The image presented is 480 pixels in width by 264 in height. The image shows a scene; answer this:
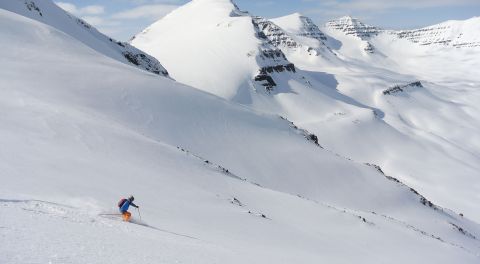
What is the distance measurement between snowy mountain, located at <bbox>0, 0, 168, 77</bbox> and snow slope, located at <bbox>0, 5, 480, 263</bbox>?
18720 millimetres

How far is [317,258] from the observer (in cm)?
2109

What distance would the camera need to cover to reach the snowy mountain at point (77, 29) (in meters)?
73.8

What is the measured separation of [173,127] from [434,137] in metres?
113

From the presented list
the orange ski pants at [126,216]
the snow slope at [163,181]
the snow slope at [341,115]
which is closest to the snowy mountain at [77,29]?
the snow slope at [163,181]

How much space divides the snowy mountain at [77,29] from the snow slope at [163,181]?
18720mm

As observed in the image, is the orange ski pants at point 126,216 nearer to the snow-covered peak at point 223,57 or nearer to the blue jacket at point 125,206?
the blue jacket at point 125,206

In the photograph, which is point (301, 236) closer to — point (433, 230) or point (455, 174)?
point (433, 230)

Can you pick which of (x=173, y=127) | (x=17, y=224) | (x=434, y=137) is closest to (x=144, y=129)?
(x=173, y=127)

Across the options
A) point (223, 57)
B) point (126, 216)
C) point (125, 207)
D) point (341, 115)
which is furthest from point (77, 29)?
point (341, 115)

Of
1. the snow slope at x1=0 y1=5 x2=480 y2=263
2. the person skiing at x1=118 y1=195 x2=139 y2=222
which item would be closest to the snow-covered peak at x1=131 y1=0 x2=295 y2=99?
the snow slope at x1=0 y1=5 x2=480 y2=263

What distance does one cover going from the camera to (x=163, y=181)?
26766 millimetres

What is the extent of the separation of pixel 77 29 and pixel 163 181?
Answer: 208 feet

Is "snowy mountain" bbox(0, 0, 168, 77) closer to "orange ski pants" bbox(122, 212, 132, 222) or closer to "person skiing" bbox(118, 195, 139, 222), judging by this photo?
"person skiing" bbox(118, 195, 139, 222)

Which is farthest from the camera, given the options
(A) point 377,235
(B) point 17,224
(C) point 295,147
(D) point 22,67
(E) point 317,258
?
(C) point 295,147
